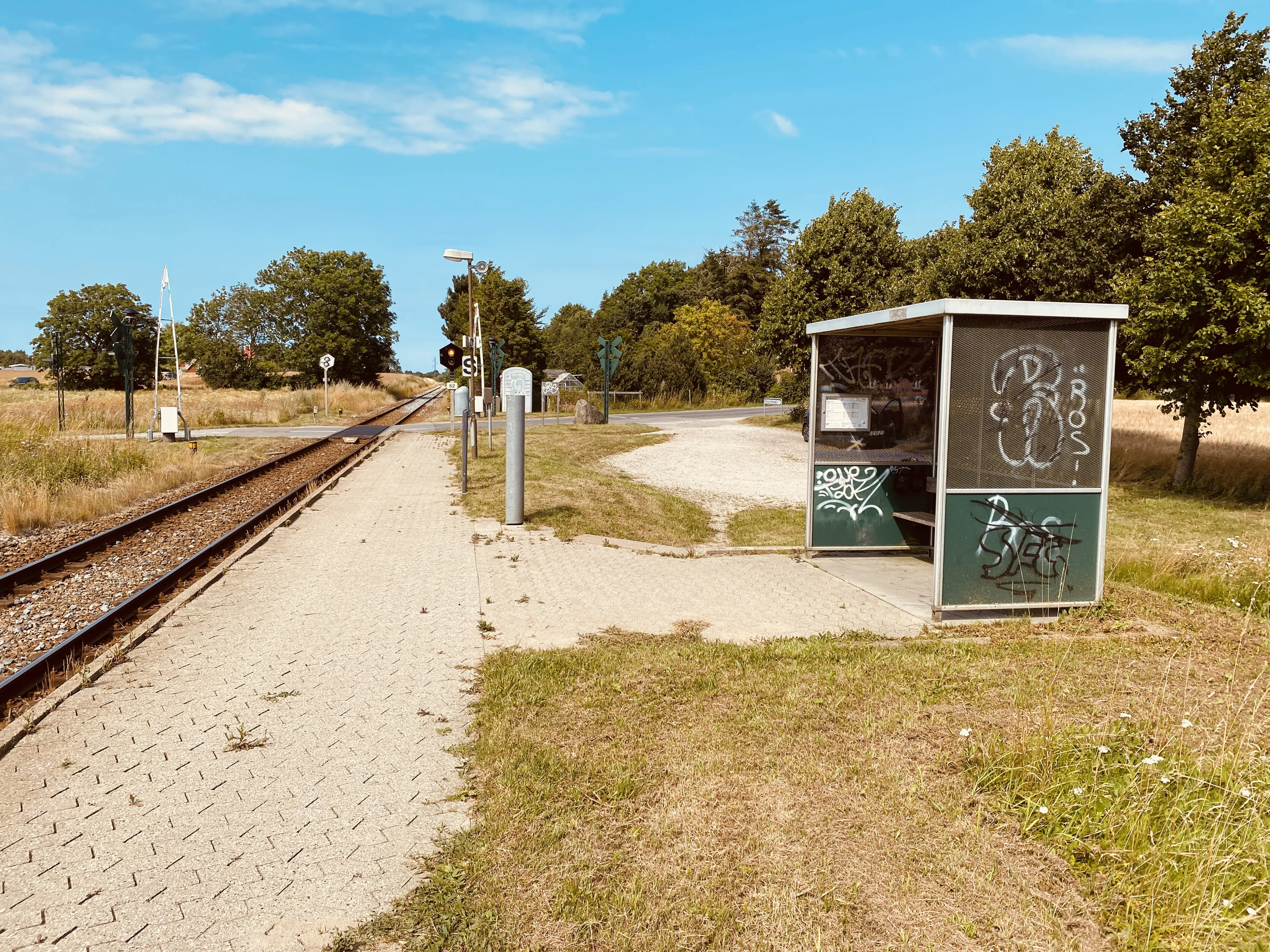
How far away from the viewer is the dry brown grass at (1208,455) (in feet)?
60.4

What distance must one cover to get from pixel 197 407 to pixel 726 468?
29655mm

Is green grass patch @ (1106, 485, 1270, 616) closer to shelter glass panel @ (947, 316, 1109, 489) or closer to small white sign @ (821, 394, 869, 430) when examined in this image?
shelter glass panel @ (947, 316, 1109, 489)

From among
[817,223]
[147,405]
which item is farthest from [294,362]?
[817,223]

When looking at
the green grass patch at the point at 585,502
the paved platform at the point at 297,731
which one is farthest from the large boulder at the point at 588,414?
the paved platform at the point at 297,731

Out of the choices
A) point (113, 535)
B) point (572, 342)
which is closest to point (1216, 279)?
point (113, 535)

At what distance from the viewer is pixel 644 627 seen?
7.11m

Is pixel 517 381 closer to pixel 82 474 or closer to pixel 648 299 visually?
pixel 82 474

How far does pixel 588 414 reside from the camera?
111ft

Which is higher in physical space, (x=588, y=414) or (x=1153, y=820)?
(x=588, y=414)

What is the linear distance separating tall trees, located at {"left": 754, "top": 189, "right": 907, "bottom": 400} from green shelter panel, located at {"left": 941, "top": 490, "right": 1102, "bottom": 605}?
69.0 feet

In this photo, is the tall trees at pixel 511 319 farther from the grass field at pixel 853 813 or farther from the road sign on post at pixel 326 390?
the grass field at pixel 853 813

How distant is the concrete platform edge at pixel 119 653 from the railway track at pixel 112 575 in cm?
28

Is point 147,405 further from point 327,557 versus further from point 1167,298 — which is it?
point 1167,298

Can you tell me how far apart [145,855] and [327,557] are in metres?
6.64
